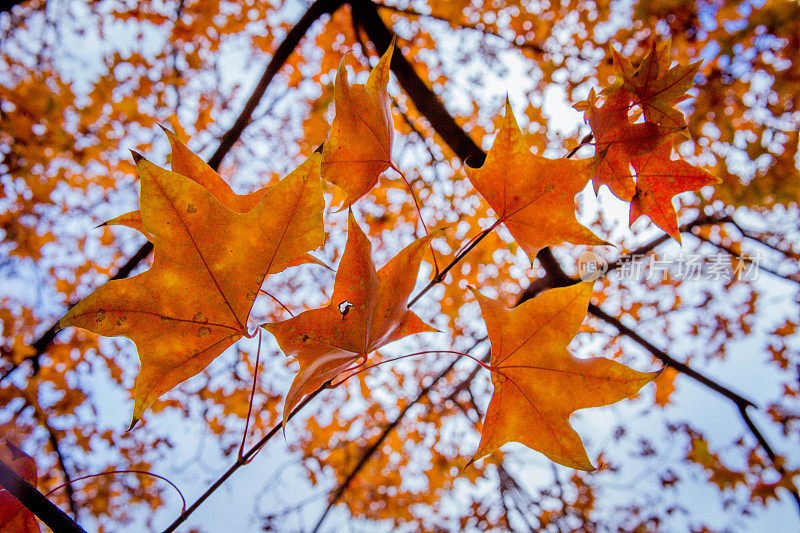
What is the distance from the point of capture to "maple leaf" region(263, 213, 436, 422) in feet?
2.56

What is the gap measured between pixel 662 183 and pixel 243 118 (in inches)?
64.7

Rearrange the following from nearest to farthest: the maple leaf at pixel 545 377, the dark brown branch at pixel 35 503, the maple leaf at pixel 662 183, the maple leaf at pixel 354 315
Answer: the dark brown branch at pixel 35 503 → the maple leaf at pixel 354 315 → the maple leaf at pixel 545 377 → the maple leaf at pixel 662 183

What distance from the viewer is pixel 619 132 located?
963 millimetres

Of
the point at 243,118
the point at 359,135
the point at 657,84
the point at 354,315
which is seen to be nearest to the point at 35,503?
the point at 354,315

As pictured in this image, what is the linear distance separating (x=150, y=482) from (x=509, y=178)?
139 inches

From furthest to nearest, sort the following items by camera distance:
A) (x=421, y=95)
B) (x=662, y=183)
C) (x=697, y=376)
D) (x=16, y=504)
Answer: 1. (x=421, y=95)
2. (x=697, y=376)
3. (x=662, y=183)
4. (x=16, y=504)

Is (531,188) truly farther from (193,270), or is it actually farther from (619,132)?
(193,270)

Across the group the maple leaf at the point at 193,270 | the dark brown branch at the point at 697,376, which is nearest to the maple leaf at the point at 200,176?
the maple leaf at the point at 193,270

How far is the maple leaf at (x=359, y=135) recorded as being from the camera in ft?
2.97

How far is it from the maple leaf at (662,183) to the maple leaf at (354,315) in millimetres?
656

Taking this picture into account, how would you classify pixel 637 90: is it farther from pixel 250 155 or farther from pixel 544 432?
pixel 250 155

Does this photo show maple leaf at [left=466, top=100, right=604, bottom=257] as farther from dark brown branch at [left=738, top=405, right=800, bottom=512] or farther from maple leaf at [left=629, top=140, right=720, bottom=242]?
dark brown branch at [left=738, top=405, right=800, bottom=512]

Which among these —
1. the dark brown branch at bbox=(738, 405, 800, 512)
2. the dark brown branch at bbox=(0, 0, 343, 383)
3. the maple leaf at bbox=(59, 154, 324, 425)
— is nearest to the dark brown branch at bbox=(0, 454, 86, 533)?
the maple leaf at bbox=(59, 154, 324, 425)

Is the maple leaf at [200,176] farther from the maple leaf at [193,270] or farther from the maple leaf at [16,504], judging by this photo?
the maple leaf at [16,504]
